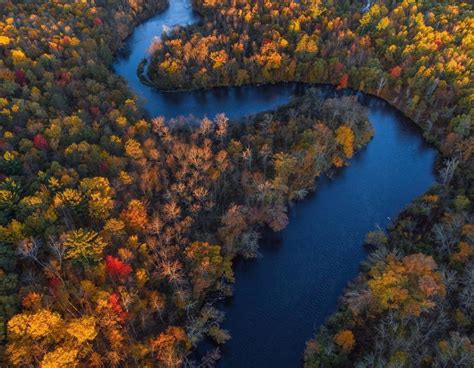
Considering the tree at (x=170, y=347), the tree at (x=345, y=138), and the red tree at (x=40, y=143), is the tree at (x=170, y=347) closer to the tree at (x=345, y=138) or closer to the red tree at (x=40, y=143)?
the red tree at (x=40, y=143)

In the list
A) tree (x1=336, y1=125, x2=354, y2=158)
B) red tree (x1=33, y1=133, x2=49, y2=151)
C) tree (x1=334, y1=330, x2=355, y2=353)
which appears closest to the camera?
tree (x1=334, y1=330, x2=355, y2=353)

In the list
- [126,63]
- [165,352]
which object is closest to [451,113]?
[165,352]

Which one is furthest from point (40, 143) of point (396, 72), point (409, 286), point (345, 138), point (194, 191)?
point (396, 72)

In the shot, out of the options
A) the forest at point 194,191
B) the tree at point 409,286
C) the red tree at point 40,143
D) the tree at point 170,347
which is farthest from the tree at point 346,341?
the red tree at point 40,143

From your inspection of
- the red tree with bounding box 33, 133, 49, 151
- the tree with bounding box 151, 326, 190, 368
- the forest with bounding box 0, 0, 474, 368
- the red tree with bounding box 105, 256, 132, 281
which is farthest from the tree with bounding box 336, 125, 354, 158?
the red tree with bounding box 33, 133, 49, 151

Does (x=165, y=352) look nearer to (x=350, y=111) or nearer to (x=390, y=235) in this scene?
(x=390, y=235)

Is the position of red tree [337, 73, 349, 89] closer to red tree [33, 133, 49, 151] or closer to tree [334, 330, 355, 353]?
tree [334, 330, 355, 353]
